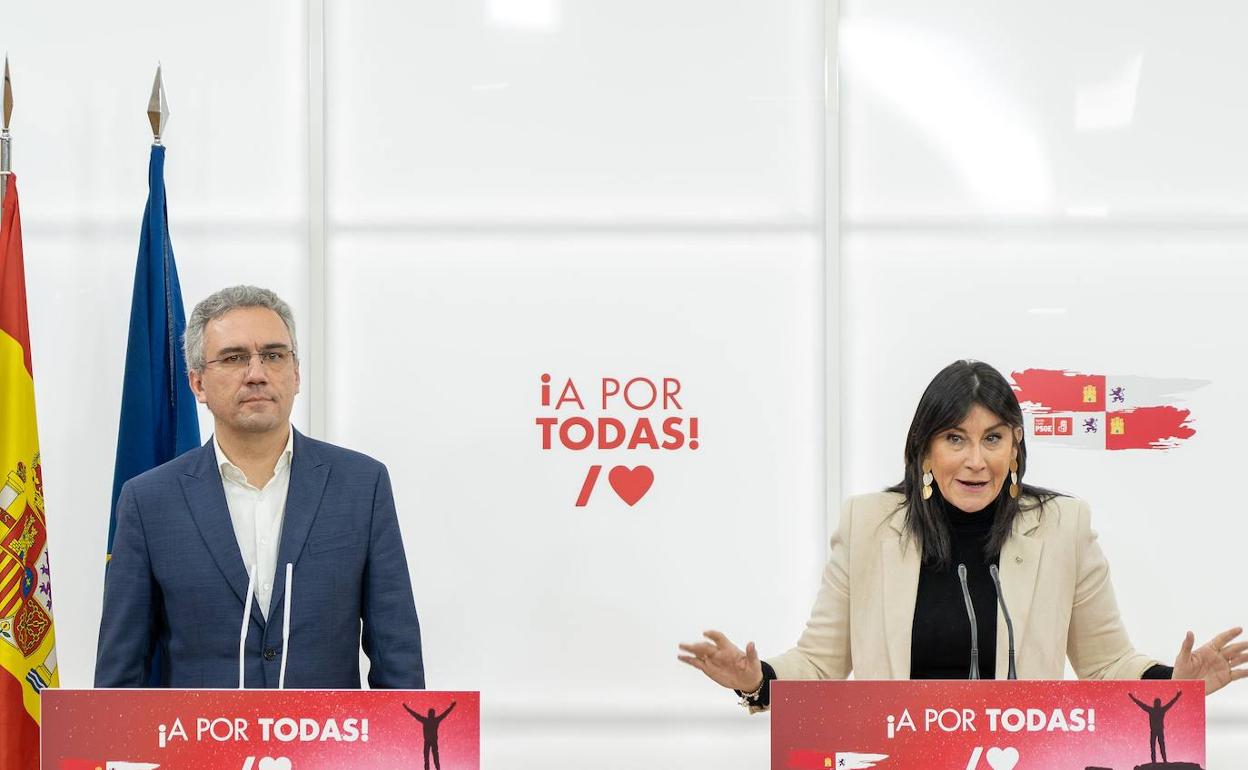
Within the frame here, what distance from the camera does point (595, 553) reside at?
3377 millimetres

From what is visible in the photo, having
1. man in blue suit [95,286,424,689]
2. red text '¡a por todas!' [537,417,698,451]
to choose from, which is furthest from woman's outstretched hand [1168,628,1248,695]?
red text '¡a por todas!' [537,417,698,451]

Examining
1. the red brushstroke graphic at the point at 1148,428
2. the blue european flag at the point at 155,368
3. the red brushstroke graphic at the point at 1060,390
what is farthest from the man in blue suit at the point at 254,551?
the red brushstroke graphic at the point at 1148,428

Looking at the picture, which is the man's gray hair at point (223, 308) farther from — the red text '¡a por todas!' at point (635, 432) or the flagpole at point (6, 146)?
the red text '¡a por todas!' at point (635, 432)

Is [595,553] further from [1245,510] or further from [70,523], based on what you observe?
[1245,510]

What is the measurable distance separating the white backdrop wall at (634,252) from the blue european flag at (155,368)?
0.36 m

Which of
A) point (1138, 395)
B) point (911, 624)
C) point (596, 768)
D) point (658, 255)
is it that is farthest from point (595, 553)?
point (1138, 395)

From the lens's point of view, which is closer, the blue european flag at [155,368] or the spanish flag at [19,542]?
the spanish flag at [19,542]

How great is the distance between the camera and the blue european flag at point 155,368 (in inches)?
115

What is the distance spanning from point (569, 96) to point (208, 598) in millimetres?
2001

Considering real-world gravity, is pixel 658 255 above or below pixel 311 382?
above

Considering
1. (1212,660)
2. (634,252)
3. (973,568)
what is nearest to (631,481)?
(634,252)

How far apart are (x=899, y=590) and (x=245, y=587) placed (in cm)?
121

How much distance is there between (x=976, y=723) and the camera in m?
1.41

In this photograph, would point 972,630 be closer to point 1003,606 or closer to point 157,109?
point 1003,606
